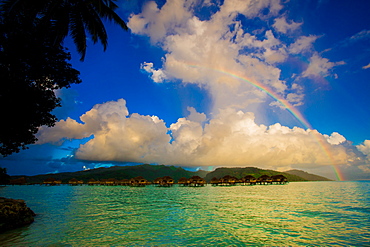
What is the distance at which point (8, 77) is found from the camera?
11297mm

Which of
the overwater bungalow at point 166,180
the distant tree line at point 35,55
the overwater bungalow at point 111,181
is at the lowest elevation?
the overwater bungalow at point 111,181

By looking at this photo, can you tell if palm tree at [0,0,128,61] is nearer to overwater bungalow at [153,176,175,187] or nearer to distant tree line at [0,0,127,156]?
distant tree line at [0,0,127,156]

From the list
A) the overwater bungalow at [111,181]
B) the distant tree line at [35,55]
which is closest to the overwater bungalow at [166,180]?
the overwater bungalow at [111,181]

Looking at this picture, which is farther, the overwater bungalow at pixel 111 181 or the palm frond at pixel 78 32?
the overwater bungalow at pixel 111 181

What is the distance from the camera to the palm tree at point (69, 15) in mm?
12388

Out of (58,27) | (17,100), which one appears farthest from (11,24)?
(17,100)

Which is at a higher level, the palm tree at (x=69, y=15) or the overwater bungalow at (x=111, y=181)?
the palm tree at (x=69, y=15)

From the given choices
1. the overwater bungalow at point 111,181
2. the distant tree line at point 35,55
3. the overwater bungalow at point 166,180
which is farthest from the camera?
the overwater bungalow at point 111,181

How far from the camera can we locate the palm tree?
40.6 feet

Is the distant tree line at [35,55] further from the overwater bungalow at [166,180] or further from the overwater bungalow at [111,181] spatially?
the overwater bungalow at [111,181]

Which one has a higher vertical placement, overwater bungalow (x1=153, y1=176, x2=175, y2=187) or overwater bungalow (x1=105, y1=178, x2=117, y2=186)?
overwater bungalow (x1=153, y1=176, x2=175, y2=187)

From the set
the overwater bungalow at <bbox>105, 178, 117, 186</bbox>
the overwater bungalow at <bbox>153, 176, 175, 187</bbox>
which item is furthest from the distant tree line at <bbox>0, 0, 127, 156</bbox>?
the overwater bungalow at <bbox>105, 178, 117, 186</bbox>

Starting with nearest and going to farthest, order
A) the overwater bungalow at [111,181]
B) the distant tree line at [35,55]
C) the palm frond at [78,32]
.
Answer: the distant tree line at [35,55]
the palm frond at [78,32]
the overwater bungalow at [111,181]

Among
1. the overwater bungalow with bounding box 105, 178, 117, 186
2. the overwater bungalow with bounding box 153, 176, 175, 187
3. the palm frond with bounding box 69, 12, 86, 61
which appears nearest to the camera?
the palm frond with bounding box 69, 12, 86, 61
